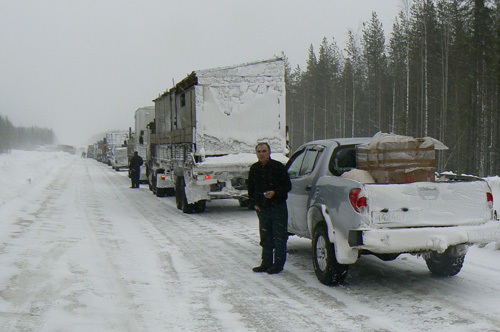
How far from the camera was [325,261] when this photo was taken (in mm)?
6586

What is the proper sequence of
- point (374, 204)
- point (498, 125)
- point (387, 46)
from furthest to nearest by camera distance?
point (387, 46)
point (498, 125)
point (374, 204)

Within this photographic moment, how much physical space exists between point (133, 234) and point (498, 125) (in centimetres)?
3295

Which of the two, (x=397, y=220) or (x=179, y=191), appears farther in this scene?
(x=179, y=191)

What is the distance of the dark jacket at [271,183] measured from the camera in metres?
7.34

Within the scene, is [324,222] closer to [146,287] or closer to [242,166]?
[146,287]

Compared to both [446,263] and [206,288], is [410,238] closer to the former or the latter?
[446,263]

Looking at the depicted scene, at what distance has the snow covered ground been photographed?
5.11 m

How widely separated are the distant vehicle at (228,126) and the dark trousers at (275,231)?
6.57m

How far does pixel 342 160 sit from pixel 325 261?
1.44 meters

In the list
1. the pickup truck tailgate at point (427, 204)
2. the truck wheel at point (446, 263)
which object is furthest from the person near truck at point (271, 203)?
the truck wheel at point (446, 263)

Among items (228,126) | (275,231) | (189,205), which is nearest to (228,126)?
(228,126)

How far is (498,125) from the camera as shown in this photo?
122ft

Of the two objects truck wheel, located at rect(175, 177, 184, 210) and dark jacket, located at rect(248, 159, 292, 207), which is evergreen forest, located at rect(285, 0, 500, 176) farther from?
dark jacket, located at rect(248, 159, 292, 207)

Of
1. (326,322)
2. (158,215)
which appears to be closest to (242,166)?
(158,215)
